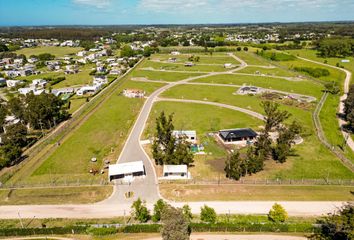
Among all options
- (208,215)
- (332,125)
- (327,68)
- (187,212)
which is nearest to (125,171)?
(187,212)

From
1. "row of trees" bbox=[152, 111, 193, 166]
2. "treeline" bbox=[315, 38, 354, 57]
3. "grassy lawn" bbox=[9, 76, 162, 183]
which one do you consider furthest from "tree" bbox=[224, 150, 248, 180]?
"treeline" bbox=[315, 38, 354, 57]

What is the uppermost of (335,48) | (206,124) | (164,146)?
(335,48)

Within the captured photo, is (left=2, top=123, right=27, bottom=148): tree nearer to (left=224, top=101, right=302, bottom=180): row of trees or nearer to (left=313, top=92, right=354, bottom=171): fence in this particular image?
(left=224, top=101, right=302, bottom=180): row of trees

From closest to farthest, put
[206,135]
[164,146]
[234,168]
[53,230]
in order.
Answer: [53,230] → [234,168] → [164,146] → [206,135]

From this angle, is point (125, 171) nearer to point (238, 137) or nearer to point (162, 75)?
point (238, 137)

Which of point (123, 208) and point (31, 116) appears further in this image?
point (31, 116)

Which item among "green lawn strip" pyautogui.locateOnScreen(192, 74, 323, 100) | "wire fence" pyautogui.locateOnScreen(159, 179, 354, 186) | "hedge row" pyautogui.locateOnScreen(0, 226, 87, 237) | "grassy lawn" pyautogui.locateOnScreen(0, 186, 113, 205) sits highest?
"green lawn strip" pyautogui.locateOnScreen(192, 74, 323, 100)

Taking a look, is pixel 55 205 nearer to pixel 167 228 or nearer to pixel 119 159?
pixel 119 159
